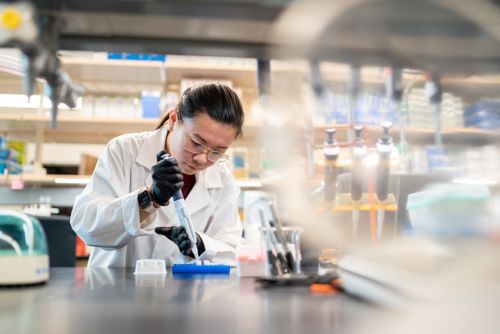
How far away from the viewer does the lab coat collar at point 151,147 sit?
5.59ft

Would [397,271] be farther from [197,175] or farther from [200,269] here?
[197,175]

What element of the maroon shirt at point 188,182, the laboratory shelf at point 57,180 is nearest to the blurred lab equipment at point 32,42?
the maroon shirt at point 188,182

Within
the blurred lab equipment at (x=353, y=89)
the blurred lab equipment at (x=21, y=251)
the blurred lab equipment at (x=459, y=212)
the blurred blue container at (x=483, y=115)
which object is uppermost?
the blurred lab equipment at (x=353, y=89)

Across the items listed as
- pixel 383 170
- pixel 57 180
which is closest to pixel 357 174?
pixel 383 170

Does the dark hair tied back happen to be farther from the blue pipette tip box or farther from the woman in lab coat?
the blue pipette tip box

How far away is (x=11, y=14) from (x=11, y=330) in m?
0.37

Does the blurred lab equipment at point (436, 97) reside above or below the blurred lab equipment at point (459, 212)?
above

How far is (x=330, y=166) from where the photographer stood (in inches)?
35.5

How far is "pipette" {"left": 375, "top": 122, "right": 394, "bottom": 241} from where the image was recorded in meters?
0.84

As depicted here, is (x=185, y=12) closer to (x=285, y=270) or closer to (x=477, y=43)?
(x=477, y=43)

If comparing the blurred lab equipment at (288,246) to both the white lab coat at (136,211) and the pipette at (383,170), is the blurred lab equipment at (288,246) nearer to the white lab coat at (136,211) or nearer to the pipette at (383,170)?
the pipette at (383,170)

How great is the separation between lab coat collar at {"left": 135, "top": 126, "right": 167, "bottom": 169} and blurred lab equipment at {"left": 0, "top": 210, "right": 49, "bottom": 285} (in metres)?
0.90

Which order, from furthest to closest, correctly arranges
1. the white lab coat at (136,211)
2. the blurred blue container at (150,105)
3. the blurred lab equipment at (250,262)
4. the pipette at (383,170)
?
the blurred blue container at (150,105) → the white lab coat at (136,211) → the blurred lab equipment at (250,262) → the pipette at (383,170)

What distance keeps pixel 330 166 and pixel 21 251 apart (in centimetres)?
56
